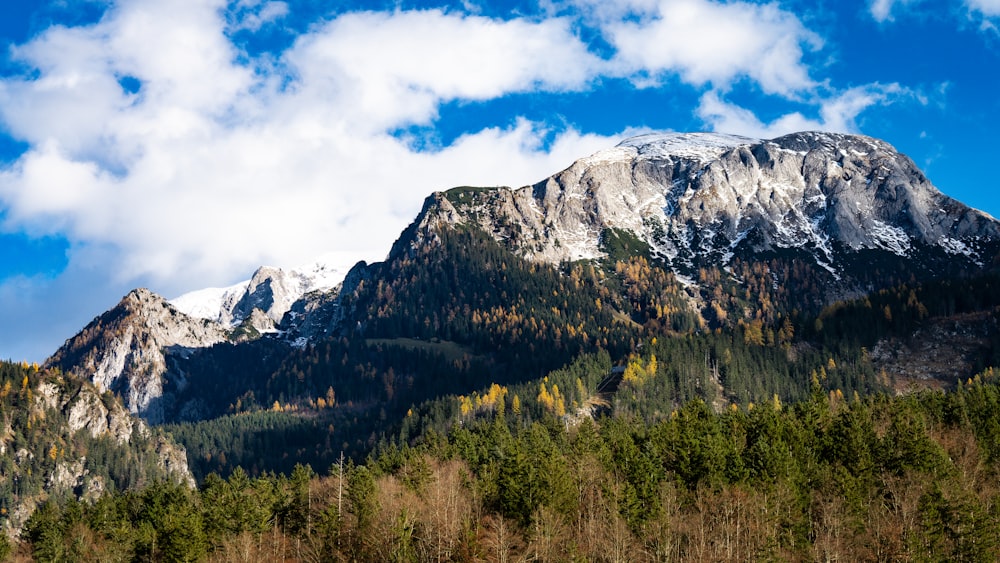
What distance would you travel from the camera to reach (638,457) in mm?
101938

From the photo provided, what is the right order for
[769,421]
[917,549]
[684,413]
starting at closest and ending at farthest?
[917,549] < [769,421] < [684,413]

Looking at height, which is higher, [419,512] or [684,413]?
[684,413]

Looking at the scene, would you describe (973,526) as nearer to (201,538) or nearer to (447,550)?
(447,550)

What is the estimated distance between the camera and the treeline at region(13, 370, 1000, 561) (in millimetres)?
83188

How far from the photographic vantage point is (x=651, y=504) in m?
93.0

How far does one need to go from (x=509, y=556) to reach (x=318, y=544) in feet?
99.3

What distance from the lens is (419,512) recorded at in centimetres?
10156

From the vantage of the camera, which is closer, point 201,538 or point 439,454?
point 201,538

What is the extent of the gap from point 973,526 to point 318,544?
74734 millimetres

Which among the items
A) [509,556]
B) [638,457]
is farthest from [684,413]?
[509,556]

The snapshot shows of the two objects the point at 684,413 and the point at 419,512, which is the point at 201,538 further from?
the point at 684,413

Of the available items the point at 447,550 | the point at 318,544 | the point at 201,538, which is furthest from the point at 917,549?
the point at 201,538

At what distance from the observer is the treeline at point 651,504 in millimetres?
83188

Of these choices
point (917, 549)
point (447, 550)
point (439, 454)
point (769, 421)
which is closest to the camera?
point (917, 549)
